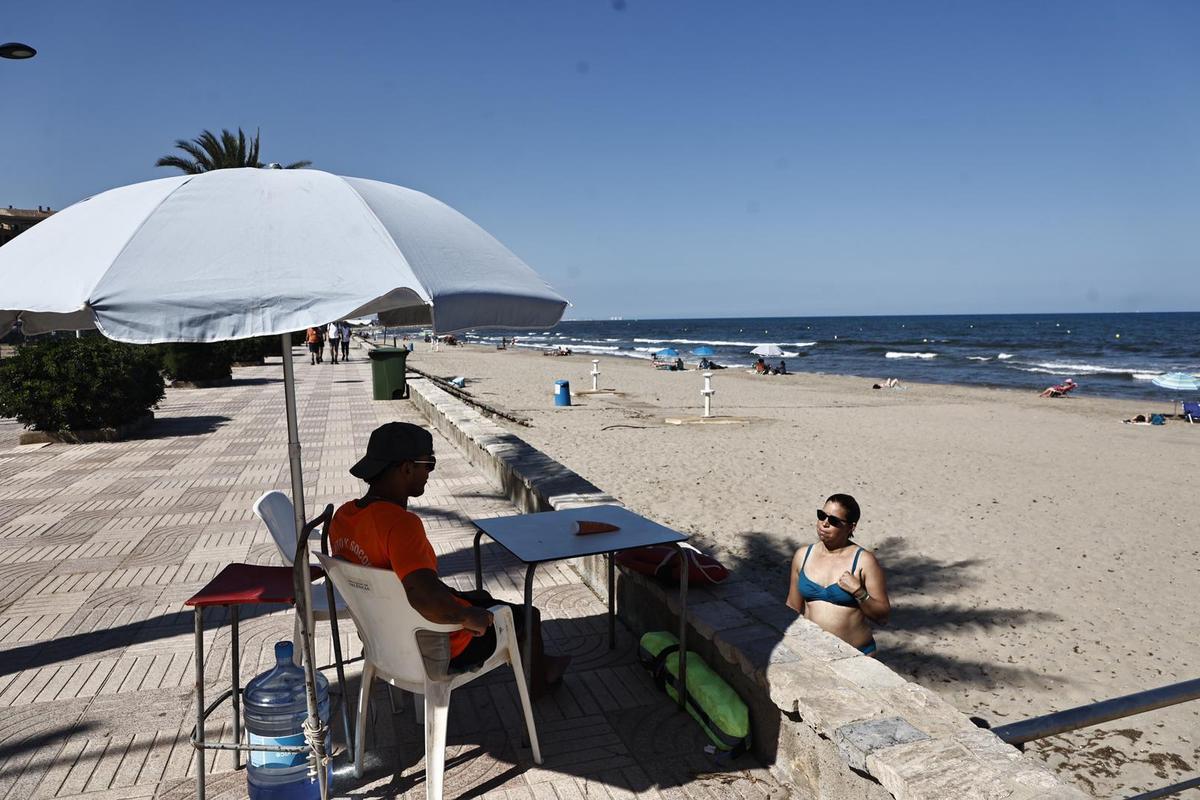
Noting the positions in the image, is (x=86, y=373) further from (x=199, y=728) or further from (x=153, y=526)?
(x=199, y=728)

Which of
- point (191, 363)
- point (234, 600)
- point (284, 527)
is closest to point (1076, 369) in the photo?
point (191, 363)

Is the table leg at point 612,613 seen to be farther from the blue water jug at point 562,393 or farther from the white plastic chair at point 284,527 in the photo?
the blue water jug at point 562,393

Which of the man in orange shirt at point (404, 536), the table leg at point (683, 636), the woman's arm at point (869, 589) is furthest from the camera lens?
the woman's arm at point (869, 589)

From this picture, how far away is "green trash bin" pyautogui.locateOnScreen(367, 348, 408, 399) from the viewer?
1641 cm

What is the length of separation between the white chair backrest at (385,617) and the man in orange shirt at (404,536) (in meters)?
0.05

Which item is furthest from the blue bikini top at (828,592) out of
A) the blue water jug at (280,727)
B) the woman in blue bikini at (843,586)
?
the blue water jug at (280,727)

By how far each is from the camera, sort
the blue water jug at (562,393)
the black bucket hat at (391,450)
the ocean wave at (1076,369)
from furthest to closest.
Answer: the ocean wave at (1076,369), the blue water jug at (562,393), the black bucket hat at (391,450)

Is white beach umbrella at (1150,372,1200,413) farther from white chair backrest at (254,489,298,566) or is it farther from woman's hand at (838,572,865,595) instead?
white chair backrest at (254,489,298,566)

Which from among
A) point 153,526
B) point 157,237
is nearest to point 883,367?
point 153,526

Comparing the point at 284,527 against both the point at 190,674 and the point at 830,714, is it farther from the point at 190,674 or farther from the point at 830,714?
the point at 830,714

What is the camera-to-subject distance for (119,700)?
3424 millimetres

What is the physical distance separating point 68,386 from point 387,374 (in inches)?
259

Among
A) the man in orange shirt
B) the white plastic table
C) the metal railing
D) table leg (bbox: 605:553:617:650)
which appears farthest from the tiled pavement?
the metal railing

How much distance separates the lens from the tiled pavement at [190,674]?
285 centimetres
